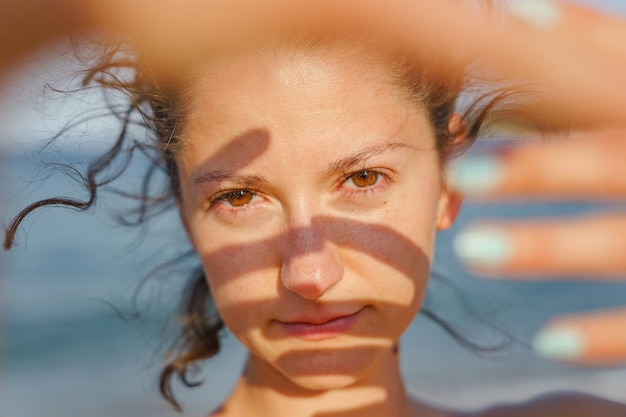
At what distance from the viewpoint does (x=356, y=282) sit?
2.42 m

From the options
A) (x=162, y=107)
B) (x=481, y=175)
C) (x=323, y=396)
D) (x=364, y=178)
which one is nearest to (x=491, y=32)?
(x=481, y=175)

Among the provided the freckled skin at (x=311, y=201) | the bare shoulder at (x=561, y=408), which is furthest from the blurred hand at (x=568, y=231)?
the bare shoulder at (x=561, y=408)

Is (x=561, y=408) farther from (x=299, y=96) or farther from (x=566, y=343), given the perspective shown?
(x=566, y=343)

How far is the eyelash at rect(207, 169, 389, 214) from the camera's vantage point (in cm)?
239

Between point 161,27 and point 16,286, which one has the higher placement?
point 161,27

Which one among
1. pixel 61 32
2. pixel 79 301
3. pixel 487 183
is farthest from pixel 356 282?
pixel 79 301

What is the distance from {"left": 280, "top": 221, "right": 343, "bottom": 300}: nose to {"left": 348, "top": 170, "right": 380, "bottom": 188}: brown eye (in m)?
0.19

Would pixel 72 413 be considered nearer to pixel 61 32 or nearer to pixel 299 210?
pixel 299 210

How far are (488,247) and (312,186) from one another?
1.19 metres

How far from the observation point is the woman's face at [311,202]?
2.29m

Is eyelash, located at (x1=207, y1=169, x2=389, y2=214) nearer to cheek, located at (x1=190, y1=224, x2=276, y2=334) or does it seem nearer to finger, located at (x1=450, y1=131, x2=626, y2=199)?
cheek, located at (x1=190, y1=224, x2=276, y2=334)

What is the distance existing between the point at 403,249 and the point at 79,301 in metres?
8.12

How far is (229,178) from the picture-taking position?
2.44 metres

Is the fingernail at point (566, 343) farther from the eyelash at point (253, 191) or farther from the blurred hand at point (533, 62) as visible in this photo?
the eyelash at point (253, 191)
